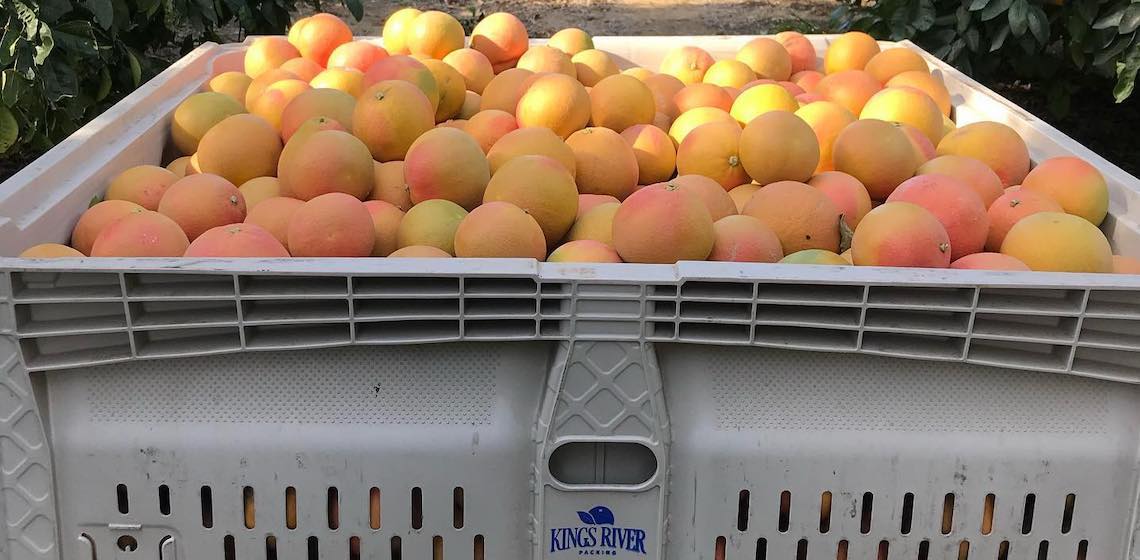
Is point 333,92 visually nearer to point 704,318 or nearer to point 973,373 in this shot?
point 704,318

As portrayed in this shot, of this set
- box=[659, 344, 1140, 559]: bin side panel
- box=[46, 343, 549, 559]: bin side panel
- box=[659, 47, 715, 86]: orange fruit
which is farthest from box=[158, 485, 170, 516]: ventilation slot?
box=[659, 47, 715, 86]: orange fruit

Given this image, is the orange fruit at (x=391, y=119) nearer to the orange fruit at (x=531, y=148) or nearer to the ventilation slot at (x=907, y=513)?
the orange fruit at (x=531, y=148)

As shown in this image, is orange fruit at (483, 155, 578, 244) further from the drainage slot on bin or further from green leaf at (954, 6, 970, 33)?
green leaf at (954, 6, 970, 33)

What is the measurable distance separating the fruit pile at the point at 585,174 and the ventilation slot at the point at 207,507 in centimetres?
37

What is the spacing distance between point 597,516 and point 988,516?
0.53 meters

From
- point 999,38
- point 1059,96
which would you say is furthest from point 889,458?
point 1059,96

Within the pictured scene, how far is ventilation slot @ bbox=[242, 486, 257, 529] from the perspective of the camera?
135cm

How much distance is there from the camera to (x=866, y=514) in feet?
4.51

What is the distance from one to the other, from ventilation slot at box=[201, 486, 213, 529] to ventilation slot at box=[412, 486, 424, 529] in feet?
0.88

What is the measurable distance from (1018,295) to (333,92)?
5.17ft

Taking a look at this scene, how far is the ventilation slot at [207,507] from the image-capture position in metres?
1.35

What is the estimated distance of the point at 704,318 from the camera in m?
1.32

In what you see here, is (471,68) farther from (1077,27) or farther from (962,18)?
(1077,27)

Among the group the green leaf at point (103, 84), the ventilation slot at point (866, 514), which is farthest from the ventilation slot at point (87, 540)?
the green leaf at point (103, 84)
